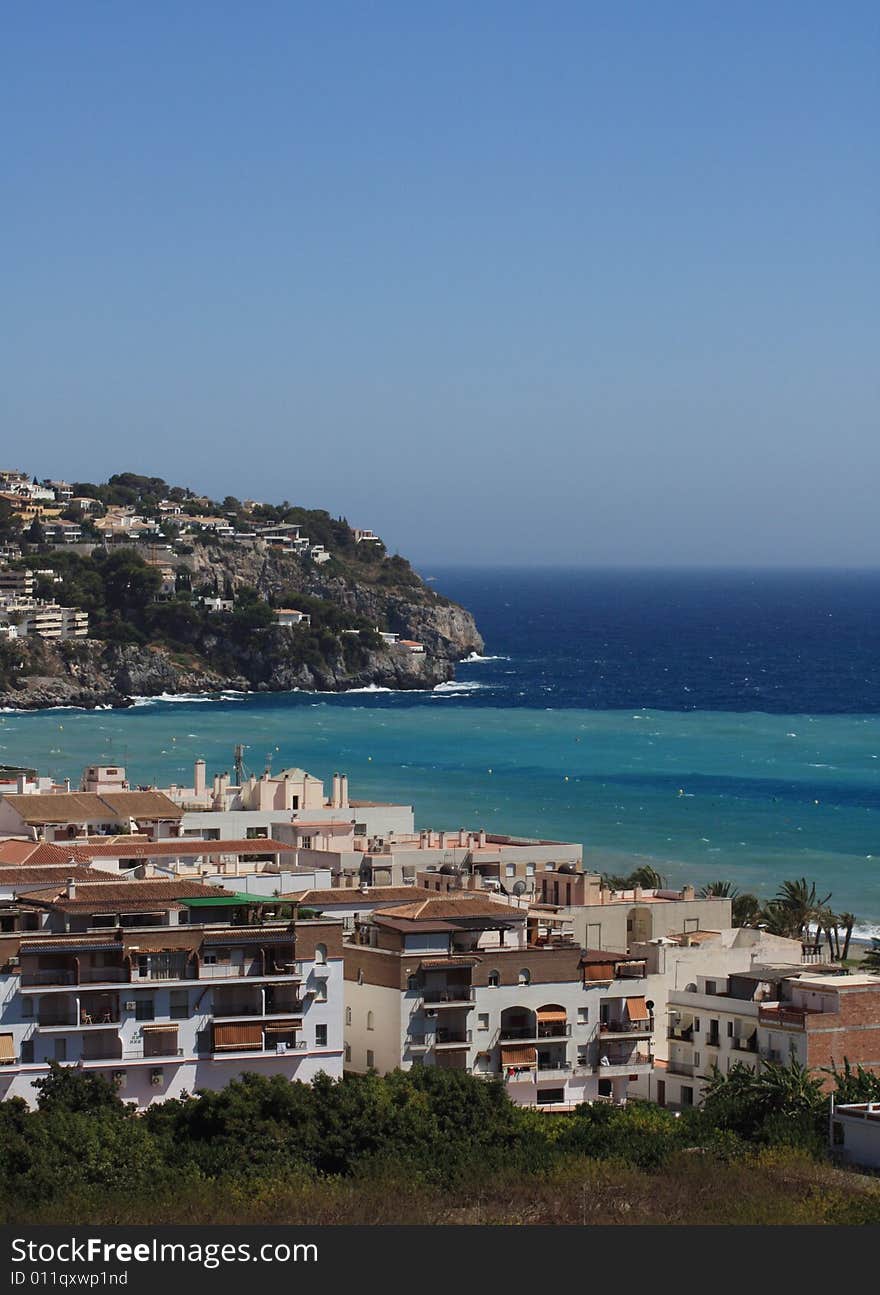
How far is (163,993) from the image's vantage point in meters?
26.0

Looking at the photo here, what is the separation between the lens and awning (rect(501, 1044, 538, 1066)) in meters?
27.3

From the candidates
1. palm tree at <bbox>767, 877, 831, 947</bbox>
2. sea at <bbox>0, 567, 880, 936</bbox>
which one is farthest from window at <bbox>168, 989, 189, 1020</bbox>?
sea at <bbox>0, 567, 880, 936</bbox>

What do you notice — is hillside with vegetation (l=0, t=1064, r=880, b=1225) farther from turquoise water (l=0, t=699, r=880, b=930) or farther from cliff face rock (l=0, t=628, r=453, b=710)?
cliff face rock (l=0, t=628, r=453, b=710)

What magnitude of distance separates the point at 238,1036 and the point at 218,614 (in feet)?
325

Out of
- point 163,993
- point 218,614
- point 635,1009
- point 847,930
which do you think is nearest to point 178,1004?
point 163,993

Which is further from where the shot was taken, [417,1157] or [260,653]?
[260,653]

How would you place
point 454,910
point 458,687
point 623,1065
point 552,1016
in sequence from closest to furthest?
point 552,1016
point 623,1065
point 454,910
point 458,687

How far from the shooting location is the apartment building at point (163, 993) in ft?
83.0

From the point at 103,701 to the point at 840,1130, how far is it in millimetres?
87314

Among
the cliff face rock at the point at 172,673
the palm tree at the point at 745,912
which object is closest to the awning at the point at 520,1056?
the palm tree at the point at 745,912

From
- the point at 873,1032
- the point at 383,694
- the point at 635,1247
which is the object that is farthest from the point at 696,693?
the point at 635,1247

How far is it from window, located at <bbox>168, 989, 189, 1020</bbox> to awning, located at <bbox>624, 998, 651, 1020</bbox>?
17.1 feet

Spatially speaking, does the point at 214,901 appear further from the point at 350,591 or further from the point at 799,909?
the point at 350,591

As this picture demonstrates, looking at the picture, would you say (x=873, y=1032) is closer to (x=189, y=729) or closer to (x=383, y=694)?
(x=189, y=729)
